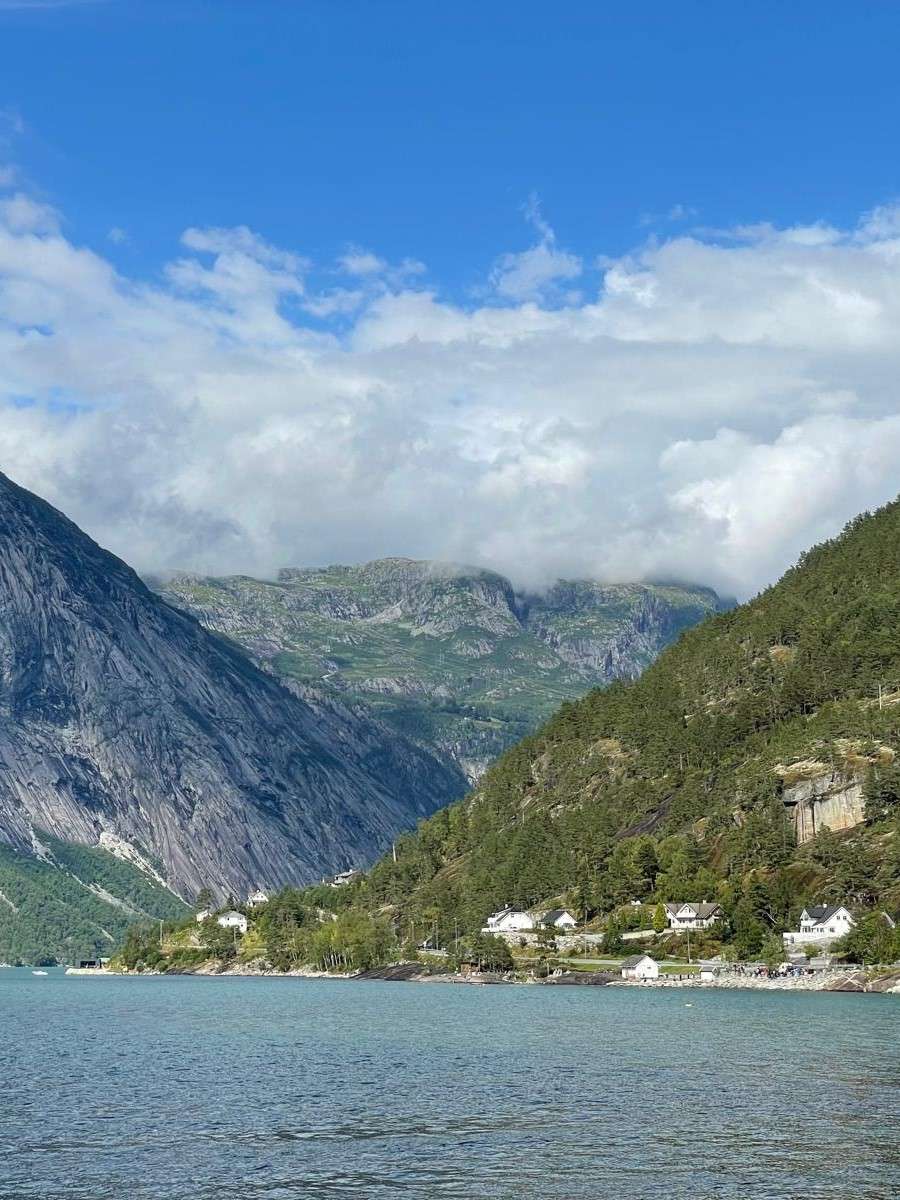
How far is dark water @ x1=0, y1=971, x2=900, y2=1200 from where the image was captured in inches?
2418

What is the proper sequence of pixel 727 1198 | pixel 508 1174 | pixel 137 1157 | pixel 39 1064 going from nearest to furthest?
pixel 727 1198, pixel 508 1174, pixel 137 1157, pixel 39 1064

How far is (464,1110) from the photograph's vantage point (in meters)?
80.9

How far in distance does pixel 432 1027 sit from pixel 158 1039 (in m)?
26.0

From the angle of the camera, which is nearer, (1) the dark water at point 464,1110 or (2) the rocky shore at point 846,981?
(1) the dark water at point 464,1110

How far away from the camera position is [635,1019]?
14675cm

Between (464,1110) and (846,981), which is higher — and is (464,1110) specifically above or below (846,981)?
below

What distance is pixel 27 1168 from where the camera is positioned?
64750 millimetres

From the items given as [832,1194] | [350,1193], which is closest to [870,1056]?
[832,1194]

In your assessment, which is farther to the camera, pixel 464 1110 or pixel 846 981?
pixel 846 981

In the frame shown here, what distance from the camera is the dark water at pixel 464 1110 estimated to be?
61406mm

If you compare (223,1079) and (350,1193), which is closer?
(350,1193)

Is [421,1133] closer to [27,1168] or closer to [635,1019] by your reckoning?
[27,1168]

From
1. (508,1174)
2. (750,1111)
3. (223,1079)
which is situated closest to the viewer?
(508,1174)

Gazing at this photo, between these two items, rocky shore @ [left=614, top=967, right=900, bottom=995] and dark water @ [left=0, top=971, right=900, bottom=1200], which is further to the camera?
rocky shore @ [left=614, top=967, right=900, bottom=995]
